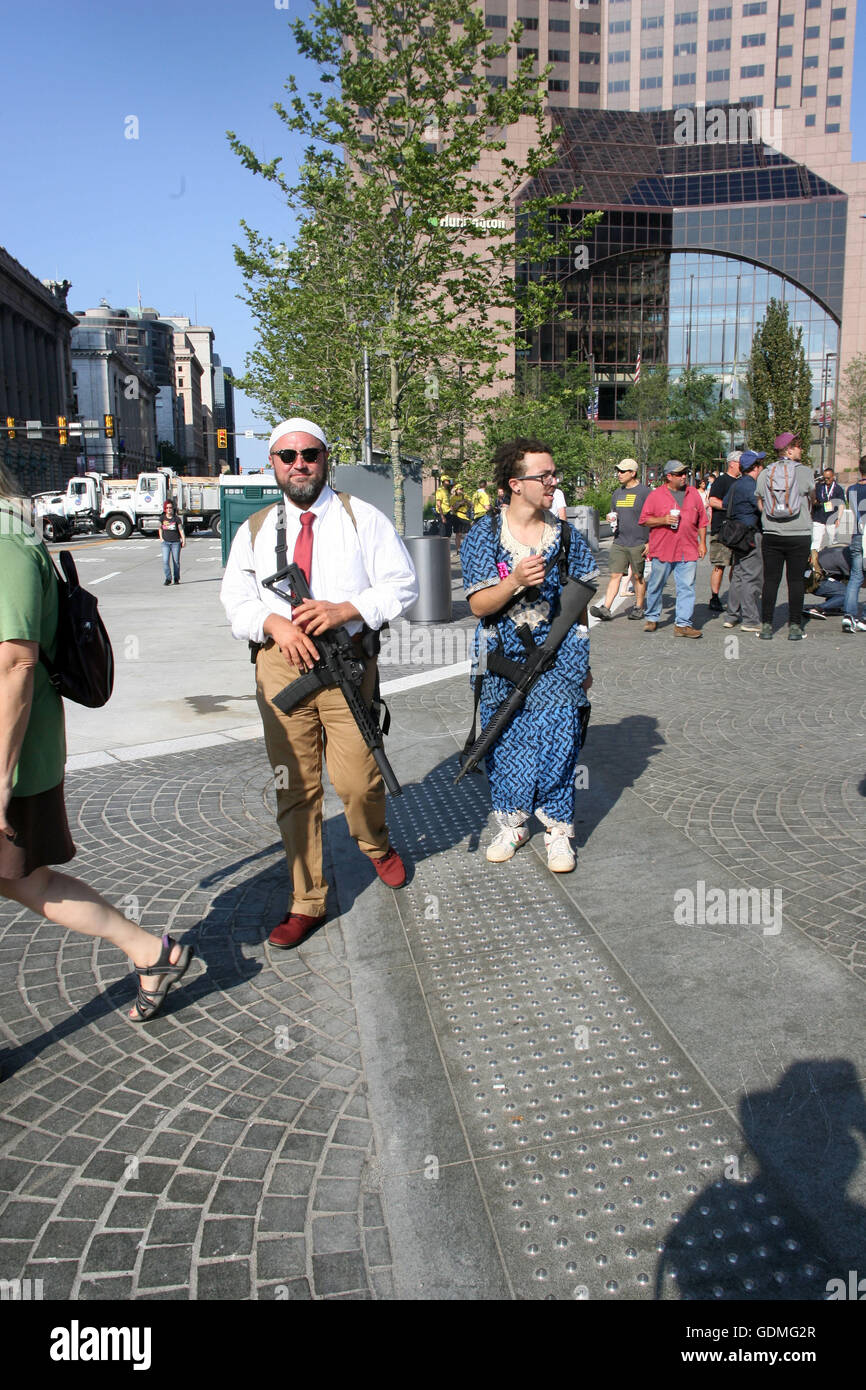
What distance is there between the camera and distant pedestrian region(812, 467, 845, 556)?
14564mm

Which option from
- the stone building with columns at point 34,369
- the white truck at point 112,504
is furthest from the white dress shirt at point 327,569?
the stone building with columns at point 34,369

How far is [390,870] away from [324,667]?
0.99m

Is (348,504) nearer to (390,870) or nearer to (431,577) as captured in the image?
(390,870)

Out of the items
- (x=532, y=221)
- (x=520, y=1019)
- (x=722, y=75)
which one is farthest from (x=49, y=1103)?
(x=722, y=75)

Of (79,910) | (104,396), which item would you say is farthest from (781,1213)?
(104,396)

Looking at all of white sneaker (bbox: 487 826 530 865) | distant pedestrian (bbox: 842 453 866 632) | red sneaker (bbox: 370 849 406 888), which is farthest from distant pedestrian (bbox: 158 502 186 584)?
red sneaker (bbox: 370 849 406 888)

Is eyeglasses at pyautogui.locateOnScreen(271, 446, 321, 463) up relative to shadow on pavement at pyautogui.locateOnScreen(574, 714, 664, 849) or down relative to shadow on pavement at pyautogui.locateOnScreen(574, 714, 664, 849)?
up

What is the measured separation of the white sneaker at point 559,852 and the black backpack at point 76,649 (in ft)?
6.94

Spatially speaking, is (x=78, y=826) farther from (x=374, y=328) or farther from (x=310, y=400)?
(x=310, y=400)

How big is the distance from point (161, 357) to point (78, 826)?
199 m

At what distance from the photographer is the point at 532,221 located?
12312 millimetres

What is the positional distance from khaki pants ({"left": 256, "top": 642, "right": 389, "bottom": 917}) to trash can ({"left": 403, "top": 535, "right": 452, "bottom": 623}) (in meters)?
7.39

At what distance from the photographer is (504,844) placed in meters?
4.22

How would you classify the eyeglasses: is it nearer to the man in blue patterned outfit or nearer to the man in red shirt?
the man in blue patterned outfit
